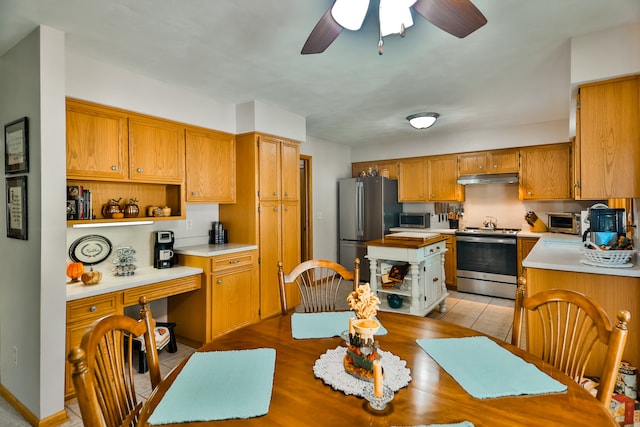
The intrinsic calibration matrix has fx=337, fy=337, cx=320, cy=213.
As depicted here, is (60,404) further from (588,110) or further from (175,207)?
(588,110)

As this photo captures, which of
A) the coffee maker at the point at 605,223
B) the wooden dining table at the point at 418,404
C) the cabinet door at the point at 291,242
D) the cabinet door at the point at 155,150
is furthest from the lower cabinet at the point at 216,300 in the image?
the coffee maker at the point at 605,223

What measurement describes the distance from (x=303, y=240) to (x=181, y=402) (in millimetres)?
4410

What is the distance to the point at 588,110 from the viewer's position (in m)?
2.32

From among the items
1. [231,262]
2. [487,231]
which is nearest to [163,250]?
[231,262]

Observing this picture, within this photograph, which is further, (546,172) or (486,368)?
(546,172)

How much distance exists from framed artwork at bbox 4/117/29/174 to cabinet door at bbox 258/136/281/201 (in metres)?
1.99

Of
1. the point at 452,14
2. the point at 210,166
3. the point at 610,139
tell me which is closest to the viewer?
the point at 452,14

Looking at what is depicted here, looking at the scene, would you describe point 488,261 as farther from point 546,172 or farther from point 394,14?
point 394,14

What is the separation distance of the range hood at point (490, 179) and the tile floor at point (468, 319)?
168 cm

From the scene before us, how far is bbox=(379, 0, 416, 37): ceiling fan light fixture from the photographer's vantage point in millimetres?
1628

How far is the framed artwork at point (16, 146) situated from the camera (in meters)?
2.19

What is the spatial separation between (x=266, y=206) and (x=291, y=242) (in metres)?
0.64

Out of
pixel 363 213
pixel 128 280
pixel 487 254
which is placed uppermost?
pixel 363 213

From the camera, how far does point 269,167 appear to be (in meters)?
3.87
